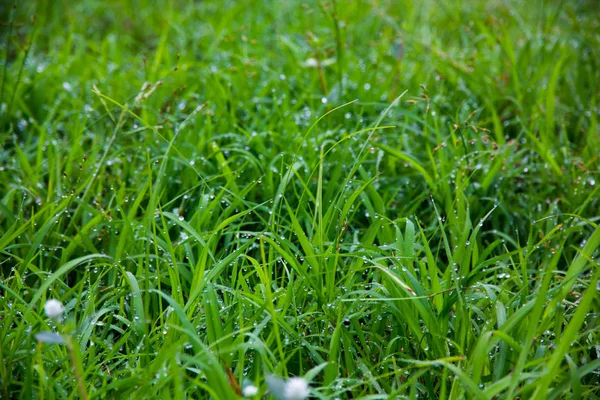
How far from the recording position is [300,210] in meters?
1.84

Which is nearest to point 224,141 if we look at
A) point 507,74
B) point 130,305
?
point 130,305

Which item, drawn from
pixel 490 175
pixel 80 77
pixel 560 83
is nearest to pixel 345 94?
pixel 490 175

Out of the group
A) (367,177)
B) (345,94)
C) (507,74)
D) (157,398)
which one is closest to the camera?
(157,398)

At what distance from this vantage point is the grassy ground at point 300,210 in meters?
1.28

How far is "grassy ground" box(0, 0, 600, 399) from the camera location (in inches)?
50.5

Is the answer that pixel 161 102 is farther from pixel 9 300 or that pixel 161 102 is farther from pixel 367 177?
pixel 9 300

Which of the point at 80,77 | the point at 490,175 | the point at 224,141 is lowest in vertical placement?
the point at 490,175

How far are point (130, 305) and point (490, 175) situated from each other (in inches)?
45.9

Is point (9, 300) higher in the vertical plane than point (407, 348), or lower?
higher

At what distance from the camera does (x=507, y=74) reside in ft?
8.41

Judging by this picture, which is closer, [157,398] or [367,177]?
[157,398]

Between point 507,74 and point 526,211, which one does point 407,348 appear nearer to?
point 526,211

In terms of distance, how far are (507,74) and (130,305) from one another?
6.04 ft

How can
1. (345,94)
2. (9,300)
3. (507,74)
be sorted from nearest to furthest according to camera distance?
(9,300), (345,94), (507,74)
